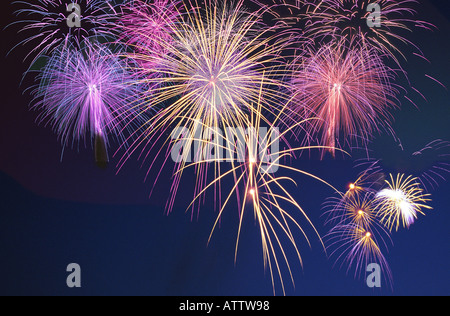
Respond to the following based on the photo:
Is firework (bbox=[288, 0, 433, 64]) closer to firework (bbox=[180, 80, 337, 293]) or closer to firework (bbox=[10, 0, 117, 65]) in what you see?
firework (bbox=[180, 80, 337, 293])

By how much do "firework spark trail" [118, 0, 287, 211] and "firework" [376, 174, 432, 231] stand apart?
1629mm

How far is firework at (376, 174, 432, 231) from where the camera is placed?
3.31 meters

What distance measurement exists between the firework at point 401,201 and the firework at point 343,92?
2.01 ft

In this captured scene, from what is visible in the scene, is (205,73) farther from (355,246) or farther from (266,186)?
(355,246)

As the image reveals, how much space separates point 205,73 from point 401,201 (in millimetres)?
2594

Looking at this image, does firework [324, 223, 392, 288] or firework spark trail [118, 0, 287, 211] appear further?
firework [324, 223, 392, 288]

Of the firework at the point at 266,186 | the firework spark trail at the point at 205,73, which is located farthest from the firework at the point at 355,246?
the firework spark trail at the point at 205,73

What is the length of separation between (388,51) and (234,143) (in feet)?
6.83

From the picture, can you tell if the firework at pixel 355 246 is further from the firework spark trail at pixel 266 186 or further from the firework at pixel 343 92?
the firework at pixel 343 92

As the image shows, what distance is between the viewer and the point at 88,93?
3.12 metres

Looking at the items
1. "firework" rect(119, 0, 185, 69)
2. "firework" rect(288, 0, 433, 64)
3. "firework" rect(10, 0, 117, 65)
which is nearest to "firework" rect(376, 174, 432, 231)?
"firework" rect(288, 0, 433, 64)

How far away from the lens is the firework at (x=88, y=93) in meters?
3.11
